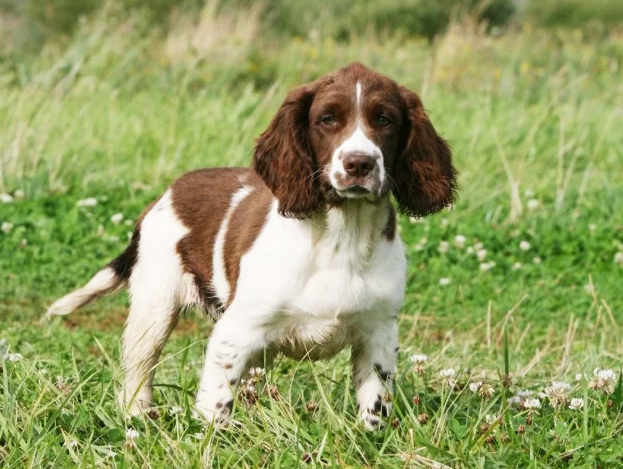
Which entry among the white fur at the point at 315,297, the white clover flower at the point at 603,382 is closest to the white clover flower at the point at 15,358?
the white fur at the point at 315,297

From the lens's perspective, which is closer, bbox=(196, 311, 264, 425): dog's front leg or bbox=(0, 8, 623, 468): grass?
bbox=(0, 8, 623, 468): grass

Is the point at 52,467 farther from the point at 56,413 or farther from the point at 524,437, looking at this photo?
the point at 524,437

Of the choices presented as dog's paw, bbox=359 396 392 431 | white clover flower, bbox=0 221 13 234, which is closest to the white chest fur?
dog's paw, bbox=359 396 392 431

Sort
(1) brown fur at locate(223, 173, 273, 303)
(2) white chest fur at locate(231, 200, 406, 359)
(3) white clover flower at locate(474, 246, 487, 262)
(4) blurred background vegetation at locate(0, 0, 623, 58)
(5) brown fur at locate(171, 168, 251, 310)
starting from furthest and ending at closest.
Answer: (4) blurred background vegetation at locate(0, 0, 623, 58) → (3) white clover flower at locate(474, 246, 487, 262) → (5) brown fur at locate(171, 168, 251, 310) → (1) brown fur at locate(223, 173, 273, 303) → (2) white chest fur at locate(231, 200, 406, 359)

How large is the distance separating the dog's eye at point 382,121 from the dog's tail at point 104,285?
1441 millimetres

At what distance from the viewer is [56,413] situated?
123 inches

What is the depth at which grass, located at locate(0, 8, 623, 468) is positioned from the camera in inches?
124

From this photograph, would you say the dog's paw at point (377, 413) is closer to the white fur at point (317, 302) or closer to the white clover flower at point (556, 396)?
the white fur at point (317, 302)

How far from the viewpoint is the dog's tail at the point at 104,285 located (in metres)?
4.43

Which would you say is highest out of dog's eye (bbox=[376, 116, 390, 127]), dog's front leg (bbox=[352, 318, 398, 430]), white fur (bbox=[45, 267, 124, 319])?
dog's eye (bbox=[376, 116, 390, 127])

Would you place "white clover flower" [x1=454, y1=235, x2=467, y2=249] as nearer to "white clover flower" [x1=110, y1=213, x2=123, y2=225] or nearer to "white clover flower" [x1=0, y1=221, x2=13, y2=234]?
"white clover flower" [x1=110, y1=213, x2=123, y2=225]

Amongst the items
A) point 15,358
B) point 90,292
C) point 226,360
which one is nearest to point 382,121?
point 226,360

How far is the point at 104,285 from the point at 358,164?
170cm

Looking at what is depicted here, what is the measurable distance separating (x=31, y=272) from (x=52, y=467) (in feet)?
11.4
